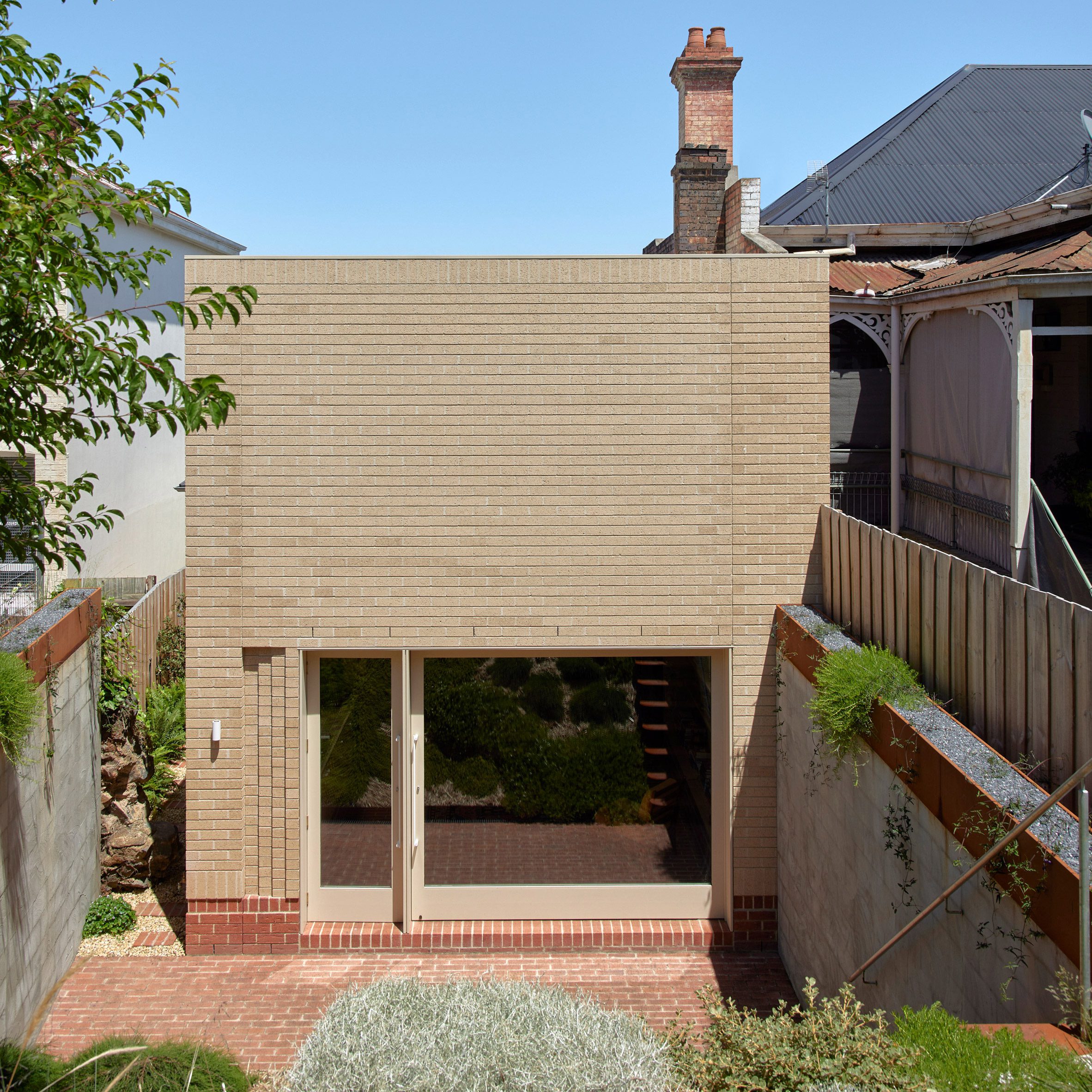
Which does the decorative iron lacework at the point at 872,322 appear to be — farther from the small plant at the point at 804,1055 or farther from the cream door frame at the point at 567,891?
the small plant at the point at 804,1055

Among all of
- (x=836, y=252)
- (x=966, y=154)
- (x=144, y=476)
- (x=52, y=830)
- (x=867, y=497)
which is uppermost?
(x=966, y=154)

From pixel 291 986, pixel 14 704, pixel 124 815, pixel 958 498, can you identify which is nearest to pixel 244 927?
pixel 291 986

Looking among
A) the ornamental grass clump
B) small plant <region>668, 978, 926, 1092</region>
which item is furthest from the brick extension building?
small plant <region>668, 978, 926, 1092</region>

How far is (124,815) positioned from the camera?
1056cm

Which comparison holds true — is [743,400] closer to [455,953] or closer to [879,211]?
[455,953]

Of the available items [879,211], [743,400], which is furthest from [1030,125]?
[743,400]

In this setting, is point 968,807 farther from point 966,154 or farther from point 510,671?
point 966,154

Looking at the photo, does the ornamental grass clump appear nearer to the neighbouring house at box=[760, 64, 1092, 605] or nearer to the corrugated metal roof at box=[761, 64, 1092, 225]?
the neighbouring house at box=[760, 64, 1092, 605]

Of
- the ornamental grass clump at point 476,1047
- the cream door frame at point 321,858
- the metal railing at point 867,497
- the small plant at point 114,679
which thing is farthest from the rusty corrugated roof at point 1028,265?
the small plant at point 114,679

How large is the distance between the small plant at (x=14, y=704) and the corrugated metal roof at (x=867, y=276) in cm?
1008

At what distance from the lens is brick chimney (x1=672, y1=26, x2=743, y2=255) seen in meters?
15.5

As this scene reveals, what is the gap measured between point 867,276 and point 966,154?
5.47 m

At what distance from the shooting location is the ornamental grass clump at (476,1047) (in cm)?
418

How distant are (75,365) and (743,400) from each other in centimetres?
529
